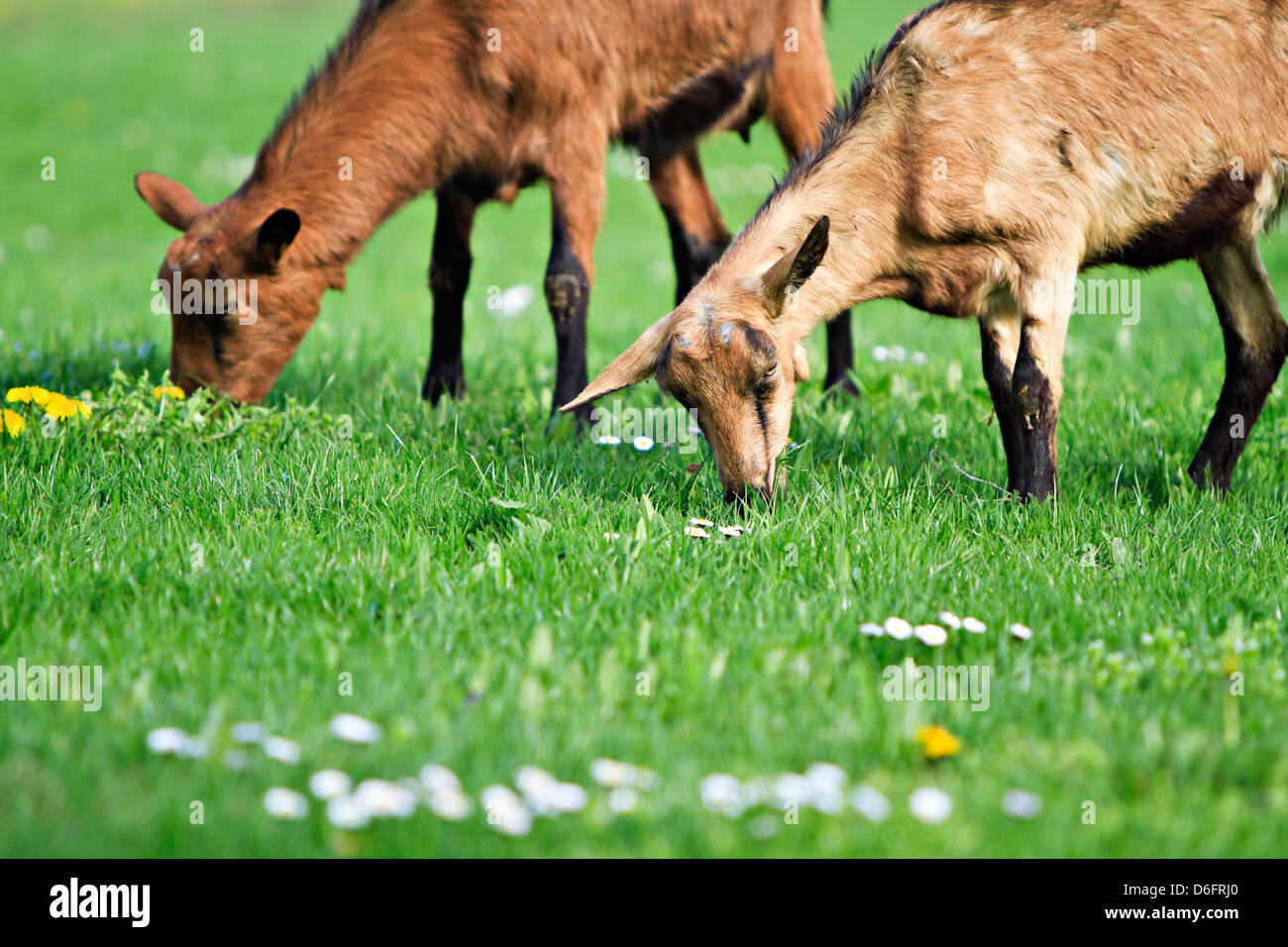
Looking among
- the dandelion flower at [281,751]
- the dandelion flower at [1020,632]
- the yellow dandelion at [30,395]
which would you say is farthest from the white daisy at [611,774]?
the yellow dandelion at [30,395]

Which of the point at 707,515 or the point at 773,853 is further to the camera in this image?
the point at 707,515

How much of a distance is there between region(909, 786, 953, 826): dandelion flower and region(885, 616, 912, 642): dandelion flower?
827 millimetres

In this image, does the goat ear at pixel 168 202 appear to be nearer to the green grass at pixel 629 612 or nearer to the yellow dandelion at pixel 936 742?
the green grass at pixel 629 612

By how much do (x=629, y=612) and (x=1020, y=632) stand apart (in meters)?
1.09

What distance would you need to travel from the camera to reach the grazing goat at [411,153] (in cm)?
539

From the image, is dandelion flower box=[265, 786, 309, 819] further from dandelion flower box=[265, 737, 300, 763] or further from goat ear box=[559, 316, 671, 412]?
goat ear box=[559, 316, 671, 412]

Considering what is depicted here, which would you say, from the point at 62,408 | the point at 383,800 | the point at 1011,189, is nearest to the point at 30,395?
the point at 62,408

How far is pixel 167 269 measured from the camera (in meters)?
5.34

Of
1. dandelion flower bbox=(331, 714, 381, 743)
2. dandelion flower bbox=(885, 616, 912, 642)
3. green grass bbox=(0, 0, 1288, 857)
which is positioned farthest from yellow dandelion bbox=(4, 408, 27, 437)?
dandelion flower bbox=(885, 616, 912, 642)

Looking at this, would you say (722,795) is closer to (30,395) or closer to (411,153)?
(30,395)

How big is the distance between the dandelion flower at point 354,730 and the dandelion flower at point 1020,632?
1.73 metres
